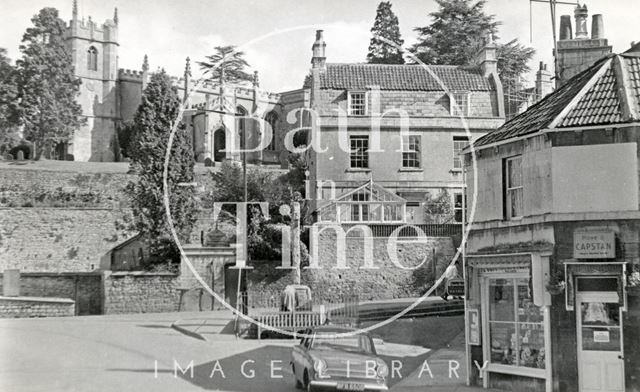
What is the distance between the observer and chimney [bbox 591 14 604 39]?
22.1 m

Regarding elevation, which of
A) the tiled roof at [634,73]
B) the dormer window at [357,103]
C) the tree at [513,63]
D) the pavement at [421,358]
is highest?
the tree at [513,63]

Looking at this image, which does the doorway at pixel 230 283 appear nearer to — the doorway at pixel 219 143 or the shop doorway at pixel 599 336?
the shop doorway at pixel 599 336

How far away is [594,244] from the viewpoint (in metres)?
16.8

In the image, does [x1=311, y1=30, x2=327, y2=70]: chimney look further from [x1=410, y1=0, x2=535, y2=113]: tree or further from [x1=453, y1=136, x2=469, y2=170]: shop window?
[x1=410, y1=0, x2=535, y2=113]: tree

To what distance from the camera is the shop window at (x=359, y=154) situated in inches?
1763

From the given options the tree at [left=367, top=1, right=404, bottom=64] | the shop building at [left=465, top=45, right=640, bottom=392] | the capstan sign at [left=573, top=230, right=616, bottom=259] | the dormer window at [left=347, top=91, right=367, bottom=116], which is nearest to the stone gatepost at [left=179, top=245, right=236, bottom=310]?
the dormer window at [left=347, top=91, right=367, bottom=116]

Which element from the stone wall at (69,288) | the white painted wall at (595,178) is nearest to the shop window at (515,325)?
the white painted wall at (595,178)

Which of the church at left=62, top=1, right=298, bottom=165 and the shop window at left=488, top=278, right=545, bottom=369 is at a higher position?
the church at left=62, top=1, right=298, bottom=165

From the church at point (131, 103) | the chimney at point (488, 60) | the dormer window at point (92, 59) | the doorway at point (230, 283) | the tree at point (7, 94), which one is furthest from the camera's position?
the dormer window at point (92, 59)

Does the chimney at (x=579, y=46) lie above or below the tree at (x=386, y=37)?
below

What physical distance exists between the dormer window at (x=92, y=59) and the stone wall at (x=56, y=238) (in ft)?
103

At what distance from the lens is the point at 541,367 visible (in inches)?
691

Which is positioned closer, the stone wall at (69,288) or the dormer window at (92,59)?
the stone wall at (69,288)

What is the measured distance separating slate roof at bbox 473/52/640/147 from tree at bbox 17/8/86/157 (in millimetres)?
51135
